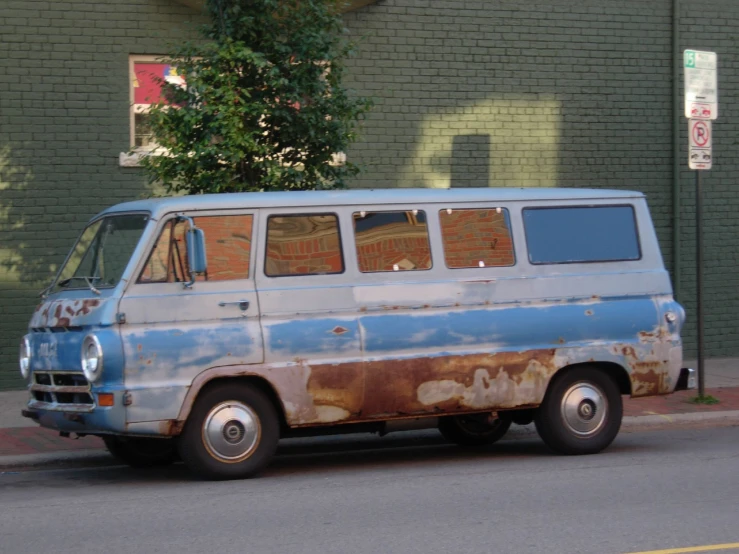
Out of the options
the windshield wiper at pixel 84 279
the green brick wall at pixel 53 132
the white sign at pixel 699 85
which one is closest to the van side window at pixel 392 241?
the windshield wiper at pixel 84 279

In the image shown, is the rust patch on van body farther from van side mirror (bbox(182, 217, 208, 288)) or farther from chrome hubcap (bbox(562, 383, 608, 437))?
van side mirror (bbox(182, 217, 208, 288))

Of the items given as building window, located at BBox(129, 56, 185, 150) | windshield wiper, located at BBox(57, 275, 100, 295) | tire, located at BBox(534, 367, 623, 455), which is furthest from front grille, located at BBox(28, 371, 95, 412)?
building window, located at BBox(129, 56, 185, 150)

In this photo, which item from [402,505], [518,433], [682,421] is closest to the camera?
[402,505]

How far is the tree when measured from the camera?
10594 millimetres

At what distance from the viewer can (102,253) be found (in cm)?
885

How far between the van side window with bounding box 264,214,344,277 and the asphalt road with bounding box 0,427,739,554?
1.70 metres

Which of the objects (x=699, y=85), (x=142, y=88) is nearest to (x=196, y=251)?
(x=142, y=88)

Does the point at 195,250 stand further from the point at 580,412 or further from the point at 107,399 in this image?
the point at 580,412

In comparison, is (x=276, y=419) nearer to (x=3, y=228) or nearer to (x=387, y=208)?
(x=387, y=208)

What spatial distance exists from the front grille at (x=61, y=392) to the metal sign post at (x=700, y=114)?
7275mm

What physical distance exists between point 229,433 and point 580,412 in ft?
10.3

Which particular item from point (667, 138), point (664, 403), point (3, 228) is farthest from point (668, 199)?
point (3, 228)

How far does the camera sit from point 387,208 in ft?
29.9

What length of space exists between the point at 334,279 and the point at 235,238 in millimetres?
869
